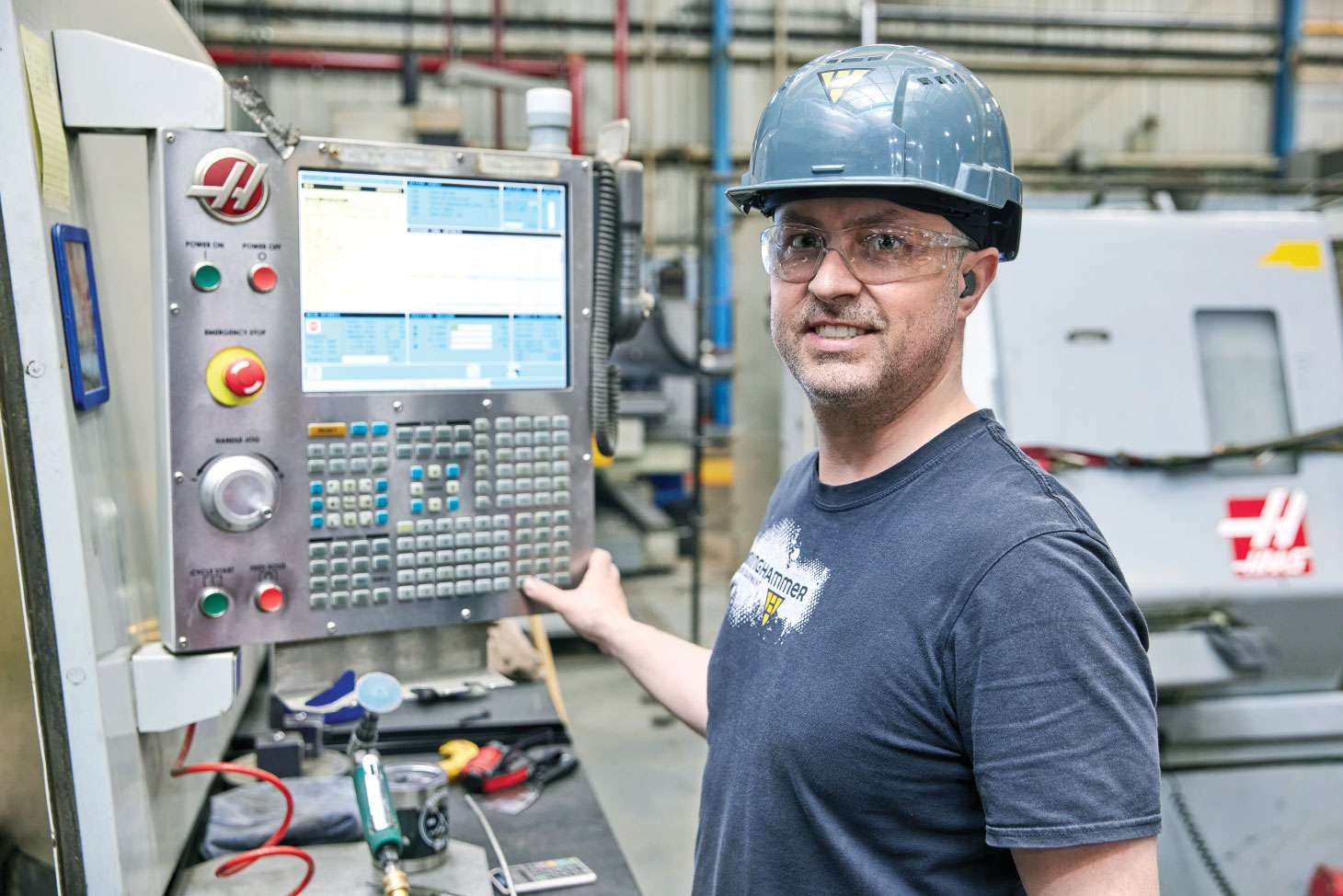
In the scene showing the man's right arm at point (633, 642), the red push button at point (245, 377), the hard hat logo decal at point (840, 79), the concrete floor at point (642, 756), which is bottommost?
the concrete floor at point (642, 756)

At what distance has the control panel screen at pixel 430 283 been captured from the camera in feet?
3.07

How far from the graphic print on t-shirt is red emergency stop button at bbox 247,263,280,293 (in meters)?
0.48

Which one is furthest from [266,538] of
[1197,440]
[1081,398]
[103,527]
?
[1197,440]

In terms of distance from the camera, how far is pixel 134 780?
86 centimetres

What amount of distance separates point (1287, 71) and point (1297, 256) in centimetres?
652

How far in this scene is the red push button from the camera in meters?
0.89

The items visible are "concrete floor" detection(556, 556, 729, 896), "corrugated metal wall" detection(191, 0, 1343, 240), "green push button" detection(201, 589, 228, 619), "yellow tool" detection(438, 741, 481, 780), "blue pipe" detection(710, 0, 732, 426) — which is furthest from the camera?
"blue pipe" detection(710, 0, 732, 426)

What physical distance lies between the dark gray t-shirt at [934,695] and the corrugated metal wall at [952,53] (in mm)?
6197

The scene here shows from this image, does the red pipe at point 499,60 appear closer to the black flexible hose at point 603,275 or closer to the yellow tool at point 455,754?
the yellow tool at point 455,754

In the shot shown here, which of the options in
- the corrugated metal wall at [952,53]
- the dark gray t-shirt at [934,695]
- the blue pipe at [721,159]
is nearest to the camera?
the dark gray t-shirt at [934,695]

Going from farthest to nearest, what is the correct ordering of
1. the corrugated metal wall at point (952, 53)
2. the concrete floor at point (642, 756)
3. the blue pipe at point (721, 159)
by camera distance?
1. the blue pipe at point (721, 159)
2. the corrugated metal wall at point (952, 53)
3. the concrete floor at point (642, 756)

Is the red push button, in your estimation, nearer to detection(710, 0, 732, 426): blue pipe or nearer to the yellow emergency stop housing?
the yellow emergency stop housing

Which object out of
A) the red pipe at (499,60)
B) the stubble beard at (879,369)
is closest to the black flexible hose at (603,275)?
the stubble beard at (879,369)

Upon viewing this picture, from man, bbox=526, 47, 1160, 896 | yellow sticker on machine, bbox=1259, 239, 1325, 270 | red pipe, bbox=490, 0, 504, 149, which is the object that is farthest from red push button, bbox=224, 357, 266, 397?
red pipe, bbox=490, 0, 504, 149
